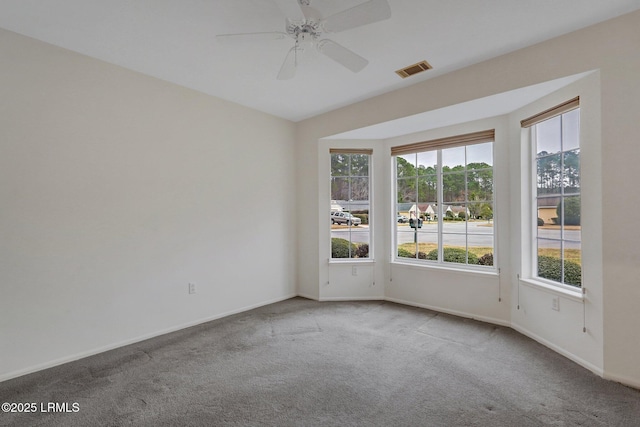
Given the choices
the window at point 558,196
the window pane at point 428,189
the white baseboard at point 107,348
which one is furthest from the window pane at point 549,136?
the white baseboard at point 107,348

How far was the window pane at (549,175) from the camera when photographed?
2.96 metres

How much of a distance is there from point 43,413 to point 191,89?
3159 millimetres

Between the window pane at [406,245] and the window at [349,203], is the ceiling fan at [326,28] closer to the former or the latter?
the window at [349,203]

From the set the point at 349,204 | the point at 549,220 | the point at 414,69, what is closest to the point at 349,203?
the point at 349,204

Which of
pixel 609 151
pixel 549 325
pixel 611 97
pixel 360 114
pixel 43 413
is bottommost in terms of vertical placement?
pixel 43 413

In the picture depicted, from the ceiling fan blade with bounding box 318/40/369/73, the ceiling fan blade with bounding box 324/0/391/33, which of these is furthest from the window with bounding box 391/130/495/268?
the ceiling fan blade with bounding box 324/0/391/33

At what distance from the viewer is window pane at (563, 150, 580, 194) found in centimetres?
275

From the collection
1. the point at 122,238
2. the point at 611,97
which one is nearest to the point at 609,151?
the point at 611,97

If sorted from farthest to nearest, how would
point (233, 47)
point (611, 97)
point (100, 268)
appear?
point (100, 268), point (233, 47), point (611, 97)

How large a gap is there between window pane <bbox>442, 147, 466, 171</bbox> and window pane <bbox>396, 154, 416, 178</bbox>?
415mm

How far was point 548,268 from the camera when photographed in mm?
3076

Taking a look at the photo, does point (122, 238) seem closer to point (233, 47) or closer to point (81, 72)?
point (81, 72)

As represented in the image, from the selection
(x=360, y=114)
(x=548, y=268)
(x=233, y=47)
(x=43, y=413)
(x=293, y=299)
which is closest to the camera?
(x=43, y=413)

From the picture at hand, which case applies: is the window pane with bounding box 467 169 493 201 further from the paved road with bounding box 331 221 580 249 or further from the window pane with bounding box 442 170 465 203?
the paved road with bounding box 331 221 580 249
